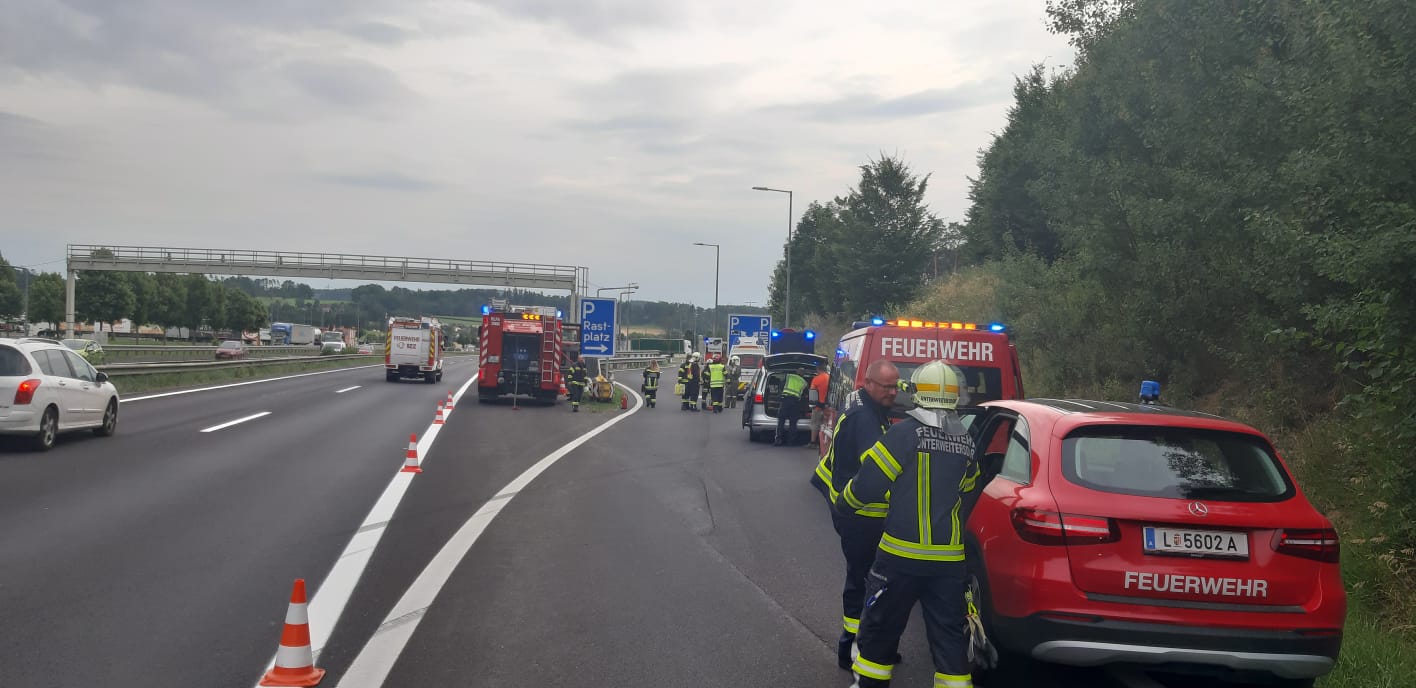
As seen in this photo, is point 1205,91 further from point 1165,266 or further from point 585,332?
point 585,332

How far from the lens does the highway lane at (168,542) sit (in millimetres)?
5801

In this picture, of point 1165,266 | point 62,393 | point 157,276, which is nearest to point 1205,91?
point 1165,266

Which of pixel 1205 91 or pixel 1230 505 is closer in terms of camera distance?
pixel 1230 505

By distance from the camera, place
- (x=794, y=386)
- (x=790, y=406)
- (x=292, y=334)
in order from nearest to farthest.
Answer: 1. (x=794, y=386)
2. (x=790, y=406)
3. (x=292, y=334)

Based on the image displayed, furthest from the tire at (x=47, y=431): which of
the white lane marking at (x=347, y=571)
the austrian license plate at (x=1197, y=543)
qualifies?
the austrian license plate at (x=1197, y=543)

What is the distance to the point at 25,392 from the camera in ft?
46.5

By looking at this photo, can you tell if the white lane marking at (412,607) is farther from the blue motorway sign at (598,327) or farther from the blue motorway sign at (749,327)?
the blue motorway sign at (749,327)

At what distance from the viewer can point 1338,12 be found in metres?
9.16

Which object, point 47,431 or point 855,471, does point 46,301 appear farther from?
point 855,471

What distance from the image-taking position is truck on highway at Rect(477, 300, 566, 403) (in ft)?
99.5

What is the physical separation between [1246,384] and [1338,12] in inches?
292

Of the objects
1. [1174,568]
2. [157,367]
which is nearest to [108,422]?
[157,367]

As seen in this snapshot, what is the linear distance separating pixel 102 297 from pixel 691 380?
242ft

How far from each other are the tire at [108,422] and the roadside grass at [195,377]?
7637mm
